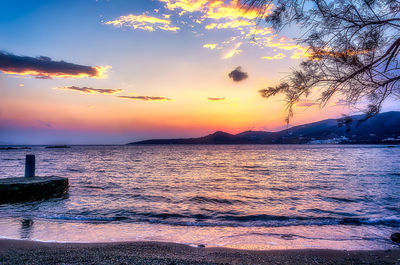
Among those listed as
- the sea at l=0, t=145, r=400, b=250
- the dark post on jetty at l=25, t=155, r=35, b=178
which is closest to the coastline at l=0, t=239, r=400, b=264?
the sea at l=0, t=145, r=400, b=250

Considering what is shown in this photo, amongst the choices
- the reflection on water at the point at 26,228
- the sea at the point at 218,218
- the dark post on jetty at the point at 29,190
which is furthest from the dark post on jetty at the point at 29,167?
the reflection on water at the point at 26,228

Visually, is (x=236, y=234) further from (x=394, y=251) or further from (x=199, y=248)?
(x=394, y=251)

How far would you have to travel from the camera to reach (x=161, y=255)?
5.50 meters

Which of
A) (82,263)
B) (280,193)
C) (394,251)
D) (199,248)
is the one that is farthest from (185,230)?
(280,193)

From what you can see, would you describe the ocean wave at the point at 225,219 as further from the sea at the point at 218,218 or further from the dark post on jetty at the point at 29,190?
the dark post on jetty at the point at 29,190

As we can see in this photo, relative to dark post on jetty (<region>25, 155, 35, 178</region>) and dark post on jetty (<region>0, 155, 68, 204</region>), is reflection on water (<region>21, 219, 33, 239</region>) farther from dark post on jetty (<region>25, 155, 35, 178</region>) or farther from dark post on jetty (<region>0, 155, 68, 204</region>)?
dark post on jetty (<region>25, 155, 35, 178</region>)

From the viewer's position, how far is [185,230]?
8.43 metres

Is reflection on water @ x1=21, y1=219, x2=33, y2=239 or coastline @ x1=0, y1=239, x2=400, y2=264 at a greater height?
coastline @ x1=0, y1=239, x2=400, y2=264

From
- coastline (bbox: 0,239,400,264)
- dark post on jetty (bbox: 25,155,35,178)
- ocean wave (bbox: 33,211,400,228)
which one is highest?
dark post on jetty (bbox: 25,155,35,178)

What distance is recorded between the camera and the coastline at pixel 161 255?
507cm

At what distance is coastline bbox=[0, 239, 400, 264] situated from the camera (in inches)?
200

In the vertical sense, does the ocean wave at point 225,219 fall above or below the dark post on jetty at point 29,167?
below

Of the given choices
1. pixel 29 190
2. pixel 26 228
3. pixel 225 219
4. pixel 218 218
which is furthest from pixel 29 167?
pixel 225 219

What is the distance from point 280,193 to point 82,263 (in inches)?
533
